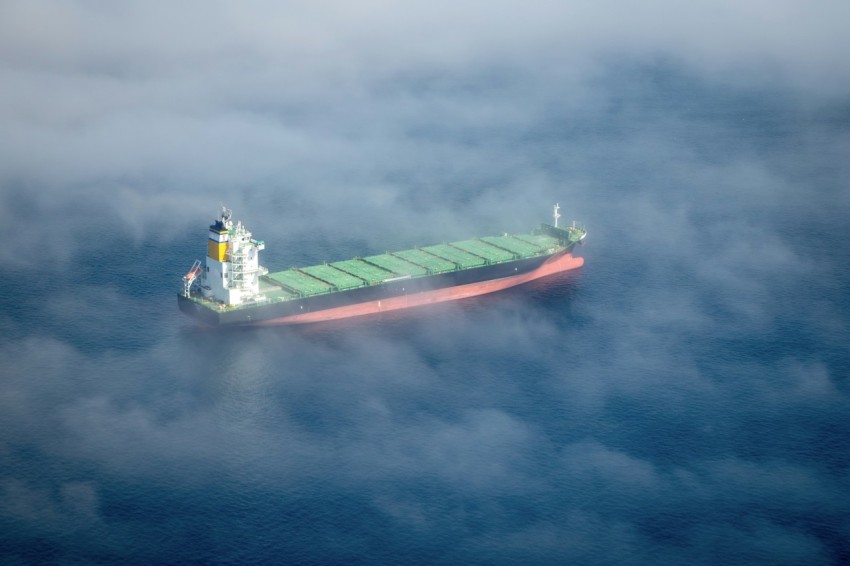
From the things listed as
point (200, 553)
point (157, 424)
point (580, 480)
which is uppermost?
point (157, 424)

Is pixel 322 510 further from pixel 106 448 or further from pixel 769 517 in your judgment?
pixel 769 517

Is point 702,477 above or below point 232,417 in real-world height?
below

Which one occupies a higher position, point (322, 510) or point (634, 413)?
point (634, 413)

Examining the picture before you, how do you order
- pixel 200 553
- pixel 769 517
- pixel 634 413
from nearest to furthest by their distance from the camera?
pixel 200 553, pixel 769 517, pixel 634 413

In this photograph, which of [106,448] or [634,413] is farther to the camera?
[634,413]

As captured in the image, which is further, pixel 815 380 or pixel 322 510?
pixel 815 380

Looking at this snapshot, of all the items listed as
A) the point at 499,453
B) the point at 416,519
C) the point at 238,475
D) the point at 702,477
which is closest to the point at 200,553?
the point at 238,475

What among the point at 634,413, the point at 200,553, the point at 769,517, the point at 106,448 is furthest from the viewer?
the point at 634,413

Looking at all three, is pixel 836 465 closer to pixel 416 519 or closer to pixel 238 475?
pixel 416 519

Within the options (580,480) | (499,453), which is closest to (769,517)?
(580,480)
